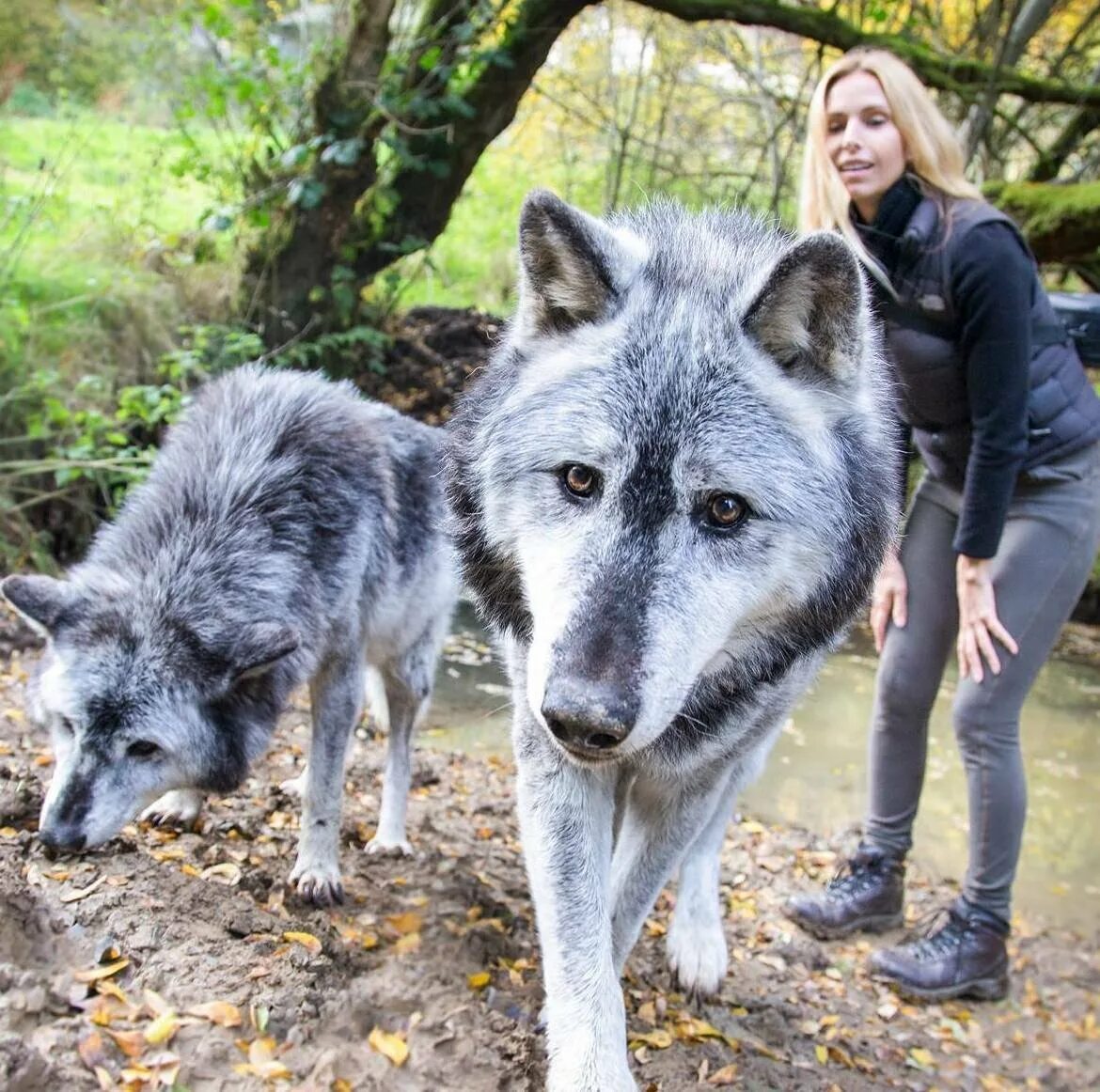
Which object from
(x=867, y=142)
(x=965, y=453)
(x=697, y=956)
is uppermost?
(x=867, y=142)

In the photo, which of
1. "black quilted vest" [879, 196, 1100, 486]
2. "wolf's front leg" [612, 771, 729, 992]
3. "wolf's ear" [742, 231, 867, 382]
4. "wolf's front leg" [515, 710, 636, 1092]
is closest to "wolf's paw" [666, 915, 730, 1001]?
"wolf's front leg" [612, 771, 729, 992]

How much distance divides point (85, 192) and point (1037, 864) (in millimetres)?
8509

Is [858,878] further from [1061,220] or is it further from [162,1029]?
[1061,220]

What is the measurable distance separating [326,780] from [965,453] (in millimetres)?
2432

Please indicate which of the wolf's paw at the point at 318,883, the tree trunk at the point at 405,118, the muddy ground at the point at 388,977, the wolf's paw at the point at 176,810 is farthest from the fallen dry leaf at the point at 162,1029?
the tree trunk at the point at 405,118

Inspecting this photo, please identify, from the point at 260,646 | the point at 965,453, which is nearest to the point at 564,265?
the point at 260,646

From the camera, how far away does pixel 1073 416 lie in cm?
341

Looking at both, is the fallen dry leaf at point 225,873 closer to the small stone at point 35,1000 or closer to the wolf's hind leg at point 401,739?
the wolf's hind leg at point 401,739

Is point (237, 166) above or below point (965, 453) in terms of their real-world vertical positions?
below

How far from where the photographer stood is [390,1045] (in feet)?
8.19

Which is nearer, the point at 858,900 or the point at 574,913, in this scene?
the point at 574,913

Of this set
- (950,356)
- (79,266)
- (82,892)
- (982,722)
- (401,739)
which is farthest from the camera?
(79,266)

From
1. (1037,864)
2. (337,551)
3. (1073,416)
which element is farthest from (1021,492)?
(1037,864)

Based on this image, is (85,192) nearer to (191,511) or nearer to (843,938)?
(191,511)
